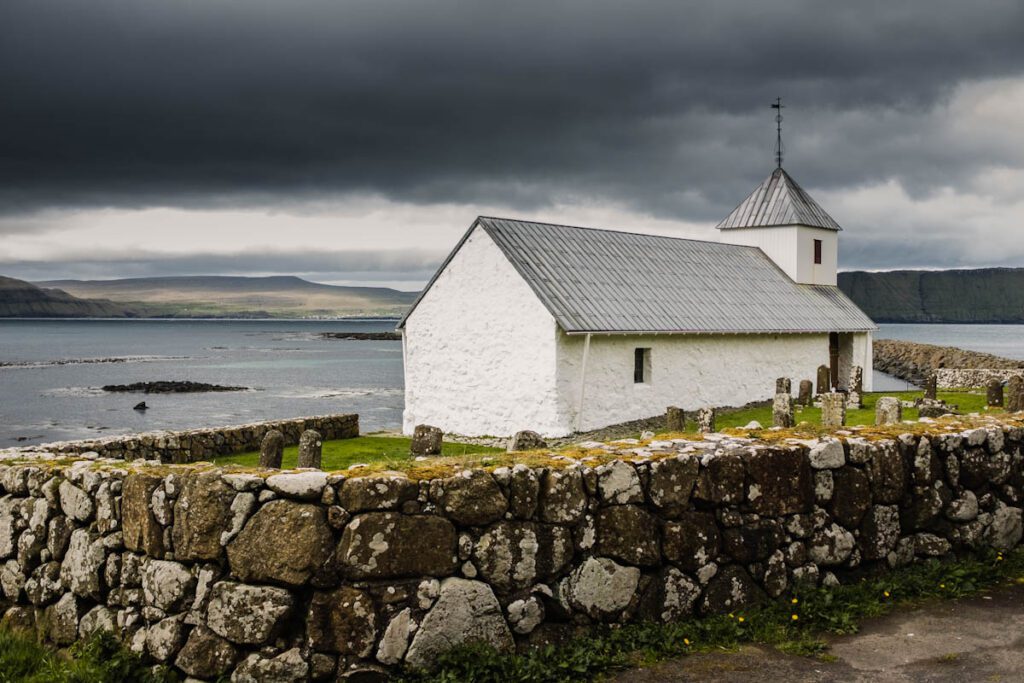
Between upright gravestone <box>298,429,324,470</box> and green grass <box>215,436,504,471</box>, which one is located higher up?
upright gravestone <box>298,429,324,470</box>

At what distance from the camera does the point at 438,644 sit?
19.4ft

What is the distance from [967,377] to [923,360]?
31.7 metres

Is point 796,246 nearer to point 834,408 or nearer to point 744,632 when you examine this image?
point 834,408

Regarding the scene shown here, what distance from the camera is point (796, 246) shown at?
115 feet

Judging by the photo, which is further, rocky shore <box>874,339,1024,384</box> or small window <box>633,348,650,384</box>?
rocky shore <box>874,339,1024,384</box>

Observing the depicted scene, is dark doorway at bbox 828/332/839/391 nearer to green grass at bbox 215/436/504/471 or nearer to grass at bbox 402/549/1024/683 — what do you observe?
green grass at bbox 215/436/504/471

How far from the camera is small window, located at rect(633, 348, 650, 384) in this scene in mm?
25109

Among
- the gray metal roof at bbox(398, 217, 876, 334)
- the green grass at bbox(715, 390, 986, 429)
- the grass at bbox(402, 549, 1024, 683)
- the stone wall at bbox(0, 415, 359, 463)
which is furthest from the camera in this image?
the gray metal roof at bbox(398, 217, 876, 334)

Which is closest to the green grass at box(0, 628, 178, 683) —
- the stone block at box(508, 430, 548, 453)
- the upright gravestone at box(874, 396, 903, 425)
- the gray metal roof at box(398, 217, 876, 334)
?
the stone block at box(508, 430, 548, 453)

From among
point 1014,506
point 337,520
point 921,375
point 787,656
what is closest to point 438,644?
point 337,520

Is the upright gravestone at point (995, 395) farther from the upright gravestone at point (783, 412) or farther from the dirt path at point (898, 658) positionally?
the dirt path at point (898, 658)

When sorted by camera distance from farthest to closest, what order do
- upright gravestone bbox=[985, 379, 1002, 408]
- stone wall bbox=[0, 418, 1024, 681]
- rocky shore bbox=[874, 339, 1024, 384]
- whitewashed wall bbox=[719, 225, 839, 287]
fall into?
rocky shore bbox=[874, 339, 1024, 384], whitewashed wall bbox=[719, 225, 839, 287], upright gravestone bbox=[985, 379, 1002, 408], stone wall bbox=[0, 418, 1024, 681]

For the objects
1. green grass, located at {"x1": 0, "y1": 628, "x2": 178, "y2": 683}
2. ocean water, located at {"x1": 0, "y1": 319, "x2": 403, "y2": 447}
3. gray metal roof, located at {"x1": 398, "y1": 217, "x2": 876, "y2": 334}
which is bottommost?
ocean water, located at {"x1": 0, "y1": 319, "x2": 403, "y2": 447}

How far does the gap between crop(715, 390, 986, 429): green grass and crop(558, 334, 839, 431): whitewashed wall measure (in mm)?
995
